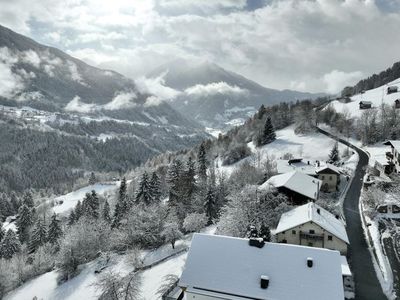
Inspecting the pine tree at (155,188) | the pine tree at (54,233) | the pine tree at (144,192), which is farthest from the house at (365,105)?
the pine tree at (54,233)

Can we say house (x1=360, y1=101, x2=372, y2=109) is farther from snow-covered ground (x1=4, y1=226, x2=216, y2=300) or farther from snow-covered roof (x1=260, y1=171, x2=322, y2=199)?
snow-covered ground (x1=4, y1=226, x2=216, y2=300)

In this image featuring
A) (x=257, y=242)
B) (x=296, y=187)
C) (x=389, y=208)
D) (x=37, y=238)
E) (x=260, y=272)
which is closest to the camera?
(x=260, y=272)

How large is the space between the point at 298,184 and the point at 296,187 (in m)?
1.70

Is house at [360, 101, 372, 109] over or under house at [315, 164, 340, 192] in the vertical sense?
over

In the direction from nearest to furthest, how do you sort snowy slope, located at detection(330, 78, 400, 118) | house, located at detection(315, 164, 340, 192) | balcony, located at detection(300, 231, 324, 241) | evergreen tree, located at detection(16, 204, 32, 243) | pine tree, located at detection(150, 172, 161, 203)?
balcony, located at detection(300, 231, 324, 241) < house, located at detection(315, 164, 340, 192) < pine tree, located at detection(150, 172, 161, 203) < evergreen tree, located at detection(16, 204, 32, 243) < snowy slope, located at detection(330, 78, 400, 118)

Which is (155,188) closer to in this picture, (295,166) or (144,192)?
(144,192)

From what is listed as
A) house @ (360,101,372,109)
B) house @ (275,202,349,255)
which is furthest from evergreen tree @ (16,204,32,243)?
house @ (360,101,372,109)

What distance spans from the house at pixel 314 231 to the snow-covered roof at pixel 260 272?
50.4ft

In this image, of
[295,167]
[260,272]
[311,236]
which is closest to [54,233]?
[295,167]

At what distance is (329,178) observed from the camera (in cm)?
7794

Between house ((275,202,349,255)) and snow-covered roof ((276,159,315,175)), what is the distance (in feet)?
96.3

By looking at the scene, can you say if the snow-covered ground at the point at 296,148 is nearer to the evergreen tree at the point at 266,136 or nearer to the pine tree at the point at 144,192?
→ the evergreen tree at the point at 266,136

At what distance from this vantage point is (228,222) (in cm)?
5538

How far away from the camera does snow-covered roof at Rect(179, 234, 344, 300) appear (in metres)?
31.1
